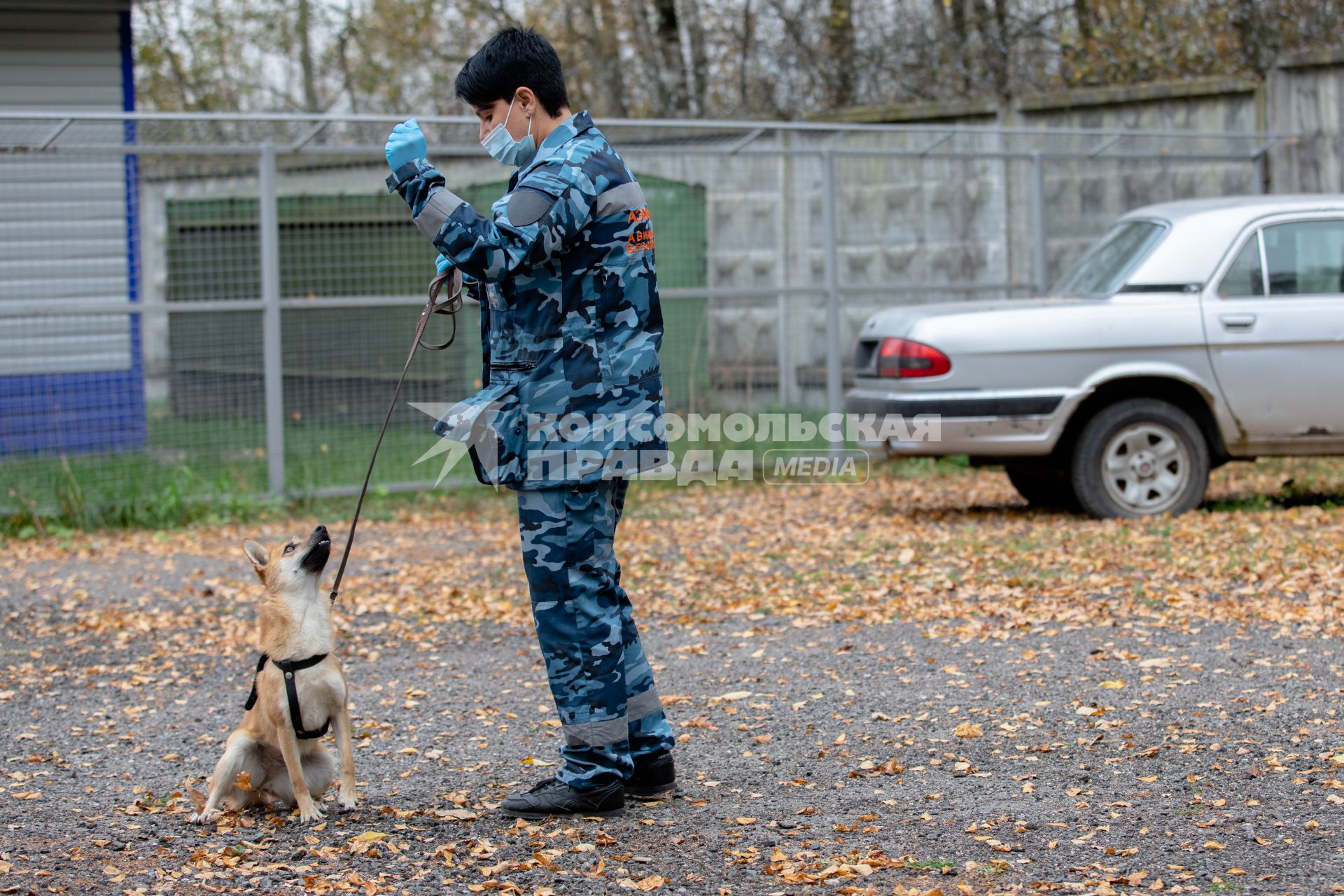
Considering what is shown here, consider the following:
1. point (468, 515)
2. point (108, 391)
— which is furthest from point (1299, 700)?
point (108, 391)

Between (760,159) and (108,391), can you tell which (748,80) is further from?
(108,391)

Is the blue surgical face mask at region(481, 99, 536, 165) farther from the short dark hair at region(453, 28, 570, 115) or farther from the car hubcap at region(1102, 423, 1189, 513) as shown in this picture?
the car hubcap at region(1102, 423, 1189, 513)

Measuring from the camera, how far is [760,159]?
12.2m

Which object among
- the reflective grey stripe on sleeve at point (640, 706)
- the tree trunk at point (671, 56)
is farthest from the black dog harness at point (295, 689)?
the tree trunk at point (671, 56)

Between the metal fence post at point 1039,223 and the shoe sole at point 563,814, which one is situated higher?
the metal fence post at point 1039,223

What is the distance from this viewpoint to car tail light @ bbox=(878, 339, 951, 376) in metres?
8.33

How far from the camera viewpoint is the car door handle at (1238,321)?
8.29 meters

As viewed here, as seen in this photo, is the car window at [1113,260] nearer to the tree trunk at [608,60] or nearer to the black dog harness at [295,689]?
the black dog harness at [295,689]

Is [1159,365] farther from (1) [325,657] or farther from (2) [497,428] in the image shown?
(1) [325,657]

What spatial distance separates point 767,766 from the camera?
174 inches

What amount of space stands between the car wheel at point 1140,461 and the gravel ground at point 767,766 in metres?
2.48

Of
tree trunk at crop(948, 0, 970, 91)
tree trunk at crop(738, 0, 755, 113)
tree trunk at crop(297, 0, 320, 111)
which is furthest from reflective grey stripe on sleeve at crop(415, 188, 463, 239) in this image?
tree trunk at crop(297, 0, 320, 111)

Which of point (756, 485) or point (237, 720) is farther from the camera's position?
point (756, 485)

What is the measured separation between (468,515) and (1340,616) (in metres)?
5.76
